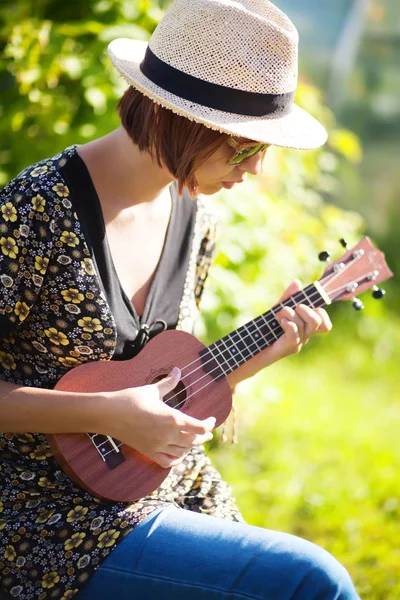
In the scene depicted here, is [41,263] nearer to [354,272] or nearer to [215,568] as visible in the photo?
[215,568]

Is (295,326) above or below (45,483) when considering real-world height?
above

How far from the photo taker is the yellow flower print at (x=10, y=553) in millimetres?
1719

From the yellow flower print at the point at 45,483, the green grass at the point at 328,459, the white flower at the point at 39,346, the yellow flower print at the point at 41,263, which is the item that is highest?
the yellow flower print at the point at 41,263

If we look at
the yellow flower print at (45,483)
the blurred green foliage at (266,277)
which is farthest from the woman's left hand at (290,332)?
the blurred green foliage at (266,277)

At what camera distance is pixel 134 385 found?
191cm

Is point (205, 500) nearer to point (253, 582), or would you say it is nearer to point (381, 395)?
point (253, 582)

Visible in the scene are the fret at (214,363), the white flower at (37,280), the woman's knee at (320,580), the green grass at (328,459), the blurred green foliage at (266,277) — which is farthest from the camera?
the green grass at (328,459)

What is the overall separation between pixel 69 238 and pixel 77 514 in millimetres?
600

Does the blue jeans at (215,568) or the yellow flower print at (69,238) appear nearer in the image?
the blue jeans at (215,568)

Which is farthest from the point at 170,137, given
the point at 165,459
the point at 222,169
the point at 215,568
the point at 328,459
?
the point at 328,459

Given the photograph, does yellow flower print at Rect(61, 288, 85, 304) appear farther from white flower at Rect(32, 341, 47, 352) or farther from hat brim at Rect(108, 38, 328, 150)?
hat brim at Rect(108, 38, 328, 150)

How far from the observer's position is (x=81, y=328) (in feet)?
6.05

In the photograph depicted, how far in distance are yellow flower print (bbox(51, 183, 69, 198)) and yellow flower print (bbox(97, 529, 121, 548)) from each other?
0.73 metres

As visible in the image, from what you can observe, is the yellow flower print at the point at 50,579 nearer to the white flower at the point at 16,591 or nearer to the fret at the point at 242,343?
the white flower at the point at 16,591
